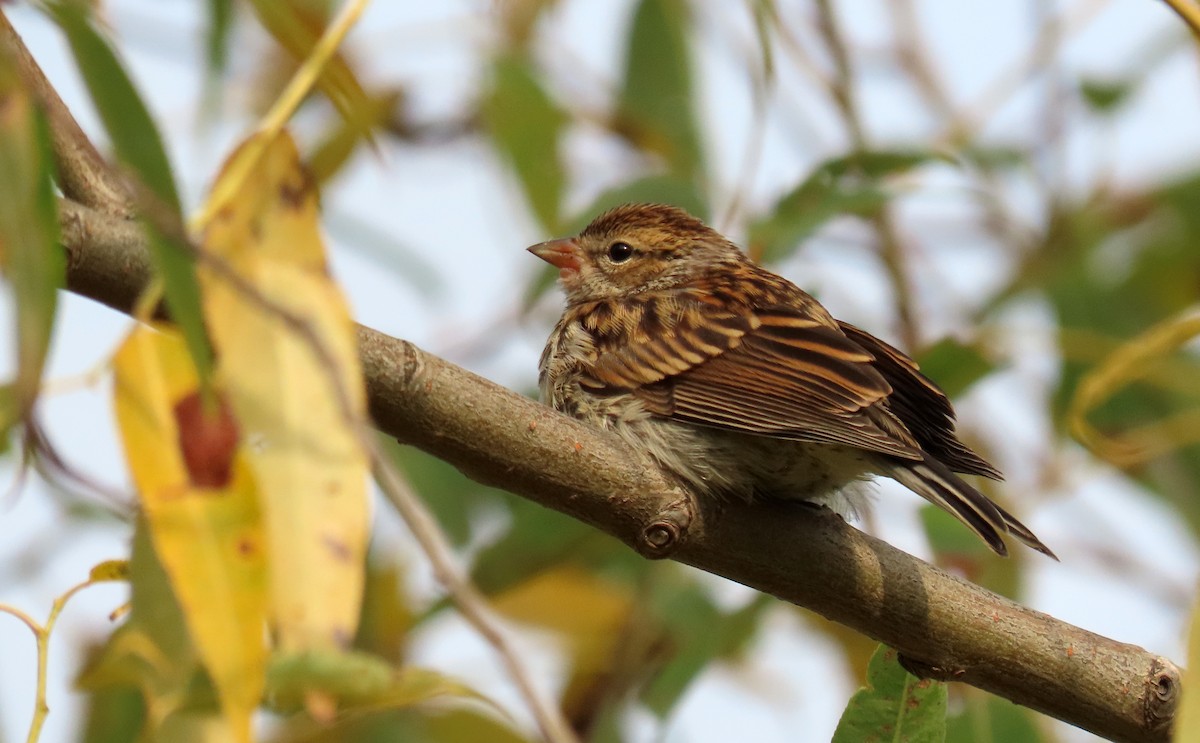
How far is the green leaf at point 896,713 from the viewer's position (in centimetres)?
225

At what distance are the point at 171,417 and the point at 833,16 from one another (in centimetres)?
302

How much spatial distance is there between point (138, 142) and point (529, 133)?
2750 millimetres

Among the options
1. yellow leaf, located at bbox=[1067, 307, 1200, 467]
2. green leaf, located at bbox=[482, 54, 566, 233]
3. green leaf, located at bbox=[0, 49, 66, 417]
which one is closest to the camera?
green leaf, located at bbox=[0, 49, 66, 417]

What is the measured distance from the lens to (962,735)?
3.17 meters

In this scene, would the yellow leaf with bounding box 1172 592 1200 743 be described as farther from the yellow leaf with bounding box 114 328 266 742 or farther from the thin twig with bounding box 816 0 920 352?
the thin twig with bounding box 816 0 920 352

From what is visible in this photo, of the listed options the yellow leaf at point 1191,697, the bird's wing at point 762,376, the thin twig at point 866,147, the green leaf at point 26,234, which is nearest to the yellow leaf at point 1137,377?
the bird's wing at point 762,376

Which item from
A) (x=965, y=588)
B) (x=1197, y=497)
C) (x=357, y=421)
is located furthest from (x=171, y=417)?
(x=1197, y=497)

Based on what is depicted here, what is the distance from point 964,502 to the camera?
9.18 feet

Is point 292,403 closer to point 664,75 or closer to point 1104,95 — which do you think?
point 664,75

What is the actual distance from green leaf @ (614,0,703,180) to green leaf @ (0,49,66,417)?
3.19m

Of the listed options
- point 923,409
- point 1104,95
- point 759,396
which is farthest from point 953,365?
point 1104,95

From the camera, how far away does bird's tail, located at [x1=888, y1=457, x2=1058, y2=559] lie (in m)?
2.72

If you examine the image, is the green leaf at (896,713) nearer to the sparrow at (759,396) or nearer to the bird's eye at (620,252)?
the sparrow at (759,396)

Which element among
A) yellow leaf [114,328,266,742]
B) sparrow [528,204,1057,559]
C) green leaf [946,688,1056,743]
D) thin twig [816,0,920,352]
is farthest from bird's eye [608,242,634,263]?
yellow leaf [114,328,266,742]
